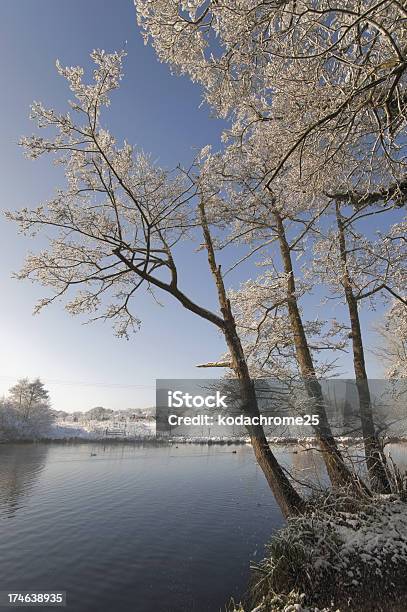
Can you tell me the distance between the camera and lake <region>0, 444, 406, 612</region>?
7.48 meters

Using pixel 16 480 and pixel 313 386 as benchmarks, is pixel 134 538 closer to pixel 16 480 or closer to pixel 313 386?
pixel 313 386

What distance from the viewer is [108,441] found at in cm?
5647

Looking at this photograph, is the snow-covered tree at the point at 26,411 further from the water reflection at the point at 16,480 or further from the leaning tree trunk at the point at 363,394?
the leaning tree trunk at the point at 363,394

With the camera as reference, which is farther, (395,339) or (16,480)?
(16,480)

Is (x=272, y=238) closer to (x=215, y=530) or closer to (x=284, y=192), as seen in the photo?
(x=284, y=192)

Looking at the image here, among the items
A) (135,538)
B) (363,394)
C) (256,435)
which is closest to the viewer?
(256,435)

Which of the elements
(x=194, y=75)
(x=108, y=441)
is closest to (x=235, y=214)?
(x=194, y=75)

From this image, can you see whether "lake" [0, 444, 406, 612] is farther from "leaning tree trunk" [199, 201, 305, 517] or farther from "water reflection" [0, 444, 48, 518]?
"leaning tree trunk" [199, 201, 305, 517]

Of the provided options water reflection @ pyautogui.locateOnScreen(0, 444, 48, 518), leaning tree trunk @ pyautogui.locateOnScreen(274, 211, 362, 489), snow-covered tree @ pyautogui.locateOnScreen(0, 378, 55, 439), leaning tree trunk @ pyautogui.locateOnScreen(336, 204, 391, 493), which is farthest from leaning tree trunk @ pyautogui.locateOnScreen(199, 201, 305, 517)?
snow-covered tree @ pyautogui.locateOnScreen(0, 378, 55, 439)

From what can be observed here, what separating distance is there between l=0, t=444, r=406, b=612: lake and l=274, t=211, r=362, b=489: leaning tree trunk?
64 centimetres

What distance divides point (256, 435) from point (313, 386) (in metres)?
1.91

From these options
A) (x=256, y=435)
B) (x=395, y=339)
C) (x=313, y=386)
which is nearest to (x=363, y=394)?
(x=313, y=386)

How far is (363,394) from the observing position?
290 inches

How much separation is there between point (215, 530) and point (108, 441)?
49979 millimetres
